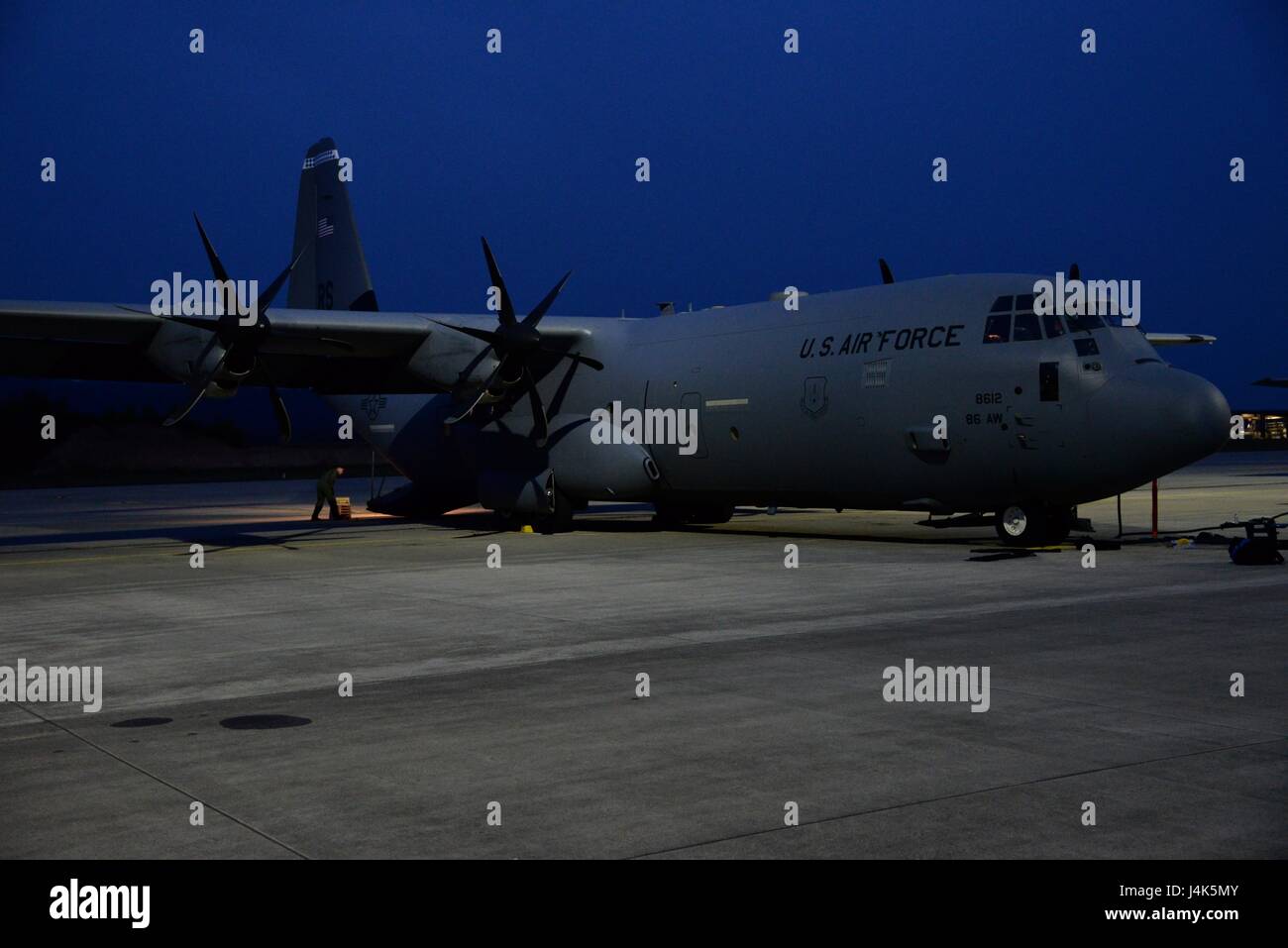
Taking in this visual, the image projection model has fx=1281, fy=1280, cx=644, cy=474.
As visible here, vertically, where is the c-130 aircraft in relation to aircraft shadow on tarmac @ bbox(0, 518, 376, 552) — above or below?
above

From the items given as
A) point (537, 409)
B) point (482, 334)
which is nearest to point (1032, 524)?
point (537, 409)

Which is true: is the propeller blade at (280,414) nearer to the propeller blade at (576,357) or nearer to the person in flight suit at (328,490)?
the propeller blade at (576,357)

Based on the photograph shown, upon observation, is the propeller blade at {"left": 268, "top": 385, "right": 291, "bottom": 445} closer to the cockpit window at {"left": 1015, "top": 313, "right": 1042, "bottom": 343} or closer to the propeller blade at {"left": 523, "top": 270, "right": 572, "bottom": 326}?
the propeller blade at {"left": 523, "top": 270, "right": 572, "bottom": 326}

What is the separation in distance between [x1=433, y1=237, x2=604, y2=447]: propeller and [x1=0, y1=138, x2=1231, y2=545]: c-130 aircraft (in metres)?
0.05

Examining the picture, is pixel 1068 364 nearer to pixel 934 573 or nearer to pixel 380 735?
pixel 934 573

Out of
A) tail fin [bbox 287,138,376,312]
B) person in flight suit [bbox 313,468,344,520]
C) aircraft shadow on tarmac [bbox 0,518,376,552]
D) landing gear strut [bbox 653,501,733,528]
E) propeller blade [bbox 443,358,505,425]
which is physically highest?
tail fin [bbox 287,138,376,312]

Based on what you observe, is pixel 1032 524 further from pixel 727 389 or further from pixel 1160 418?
pixel 727 389

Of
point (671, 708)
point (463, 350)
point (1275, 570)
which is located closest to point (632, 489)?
point (463, 350)

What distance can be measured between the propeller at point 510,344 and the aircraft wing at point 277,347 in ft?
2.34

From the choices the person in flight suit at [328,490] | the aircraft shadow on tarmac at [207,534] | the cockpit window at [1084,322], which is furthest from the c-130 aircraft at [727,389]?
the aircraft shadow on tarmac at [207,534]

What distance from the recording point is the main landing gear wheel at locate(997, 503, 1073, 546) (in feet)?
62.8

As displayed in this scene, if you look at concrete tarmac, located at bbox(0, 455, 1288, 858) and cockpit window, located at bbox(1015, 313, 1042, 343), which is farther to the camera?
cockpit window, located at bbox(1015, 313, 1042, 343)

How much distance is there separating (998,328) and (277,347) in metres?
13.5

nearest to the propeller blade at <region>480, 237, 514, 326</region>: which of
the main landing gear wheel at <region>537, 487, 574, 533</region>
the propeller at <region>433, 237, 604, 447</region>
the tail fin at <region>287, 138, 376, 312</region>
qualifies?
the propeller at <region>433, 237, 604, 447</region>
